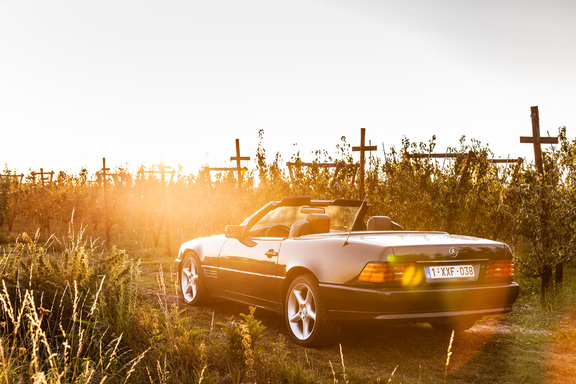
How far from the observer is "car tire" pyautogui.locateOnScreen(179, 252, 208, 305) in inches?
311

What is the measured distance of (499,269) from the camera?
5.52m

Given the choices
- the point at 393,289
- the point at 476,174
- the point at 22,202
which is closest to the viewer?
the point at 393,289

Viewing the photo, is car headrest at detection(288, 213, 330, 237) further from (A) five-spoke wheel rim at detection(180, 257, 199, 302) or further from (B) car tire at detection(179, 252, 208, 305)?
(A) five-spoke wheel rim at detection(180, 257, 199, 302)

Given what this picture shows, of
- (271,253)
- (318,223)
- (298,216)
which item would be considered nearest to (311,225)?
(318,223)

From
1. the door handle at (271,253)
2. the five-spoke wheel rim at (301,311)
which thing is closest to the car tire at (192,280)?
the door handle at (271,253)

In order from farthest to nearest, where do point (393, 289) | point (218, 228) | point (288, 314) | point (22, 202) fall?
point (22, 202) < point (218, 228) < point (288, 314) < point (393, 289)

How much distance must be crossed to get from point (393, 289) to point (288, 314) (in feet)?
4.58

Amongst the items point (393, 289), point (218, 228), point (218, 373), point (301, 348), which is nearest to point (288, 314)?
point (301, 348)

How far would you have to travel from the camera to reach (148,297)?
8859mm

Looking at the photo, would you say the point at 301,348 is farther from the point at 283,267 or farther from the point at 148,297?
the point at 148,297

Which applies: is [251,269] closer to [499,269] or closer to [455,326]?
[455,326]

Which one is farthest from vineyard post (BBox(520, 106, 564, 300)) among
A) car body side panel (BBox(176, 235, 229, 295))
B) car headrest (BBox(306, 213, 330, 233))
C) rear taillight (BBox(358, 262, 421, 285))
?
car body side panel (BBox(176, 235, 229, 295))

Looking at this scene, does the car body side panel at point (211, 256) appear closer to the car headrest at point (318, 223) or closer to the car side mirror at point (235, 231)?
the car side mirror at point (235, 231)

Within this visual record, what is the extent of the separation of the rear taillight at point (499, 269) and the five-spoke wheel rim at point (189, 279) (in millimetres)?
4081
